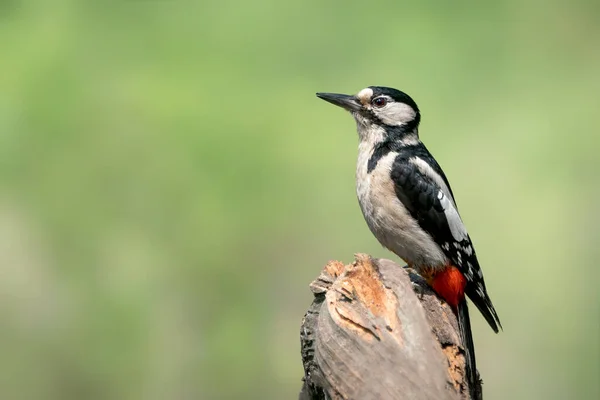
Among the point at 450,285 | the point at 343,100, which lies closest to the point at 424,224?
the point at 450,285

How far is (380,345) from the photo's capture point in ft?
6.02

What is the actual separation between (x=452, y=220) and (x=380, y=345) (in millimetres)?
1040

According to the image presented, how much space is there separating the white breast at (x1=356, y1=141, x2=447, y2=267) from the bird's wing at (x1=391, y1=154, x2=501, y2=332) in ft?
0.08

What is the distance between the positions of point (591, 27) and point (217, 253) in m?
2.49

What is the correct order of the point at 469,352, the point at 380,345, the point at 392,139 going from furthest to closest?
the point at 392,139 → the point at 469,352 → the point at 380,345

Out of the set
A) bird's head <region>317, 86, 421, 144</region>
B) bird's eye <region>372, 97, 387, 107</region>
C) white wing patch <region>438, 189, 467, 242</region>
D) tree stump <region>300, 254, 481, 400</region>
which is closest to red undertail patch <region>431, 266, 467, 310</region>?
white wing patch <region>438, 189, 467, 242</region>

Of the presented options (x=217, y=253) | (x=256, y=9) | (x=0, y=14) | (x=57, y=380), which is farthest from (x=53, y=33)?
(x=57, y=380)

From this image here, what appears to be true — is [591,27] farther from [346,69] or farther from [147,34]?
[147,34]

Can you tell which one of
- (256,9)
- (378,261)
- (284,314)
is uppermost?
(256,9)

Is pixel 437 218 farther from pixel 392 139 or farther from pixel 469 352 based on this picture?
pixel 469 352

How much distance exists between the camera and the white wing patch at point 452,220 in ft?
8.90

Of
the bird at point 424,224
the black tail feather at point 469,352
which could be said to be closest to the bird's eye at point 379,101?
the bird at point 424,224

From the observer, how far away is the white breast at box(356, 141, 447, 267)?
269 centimetres

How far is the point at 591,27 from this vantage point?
12.6 feet
